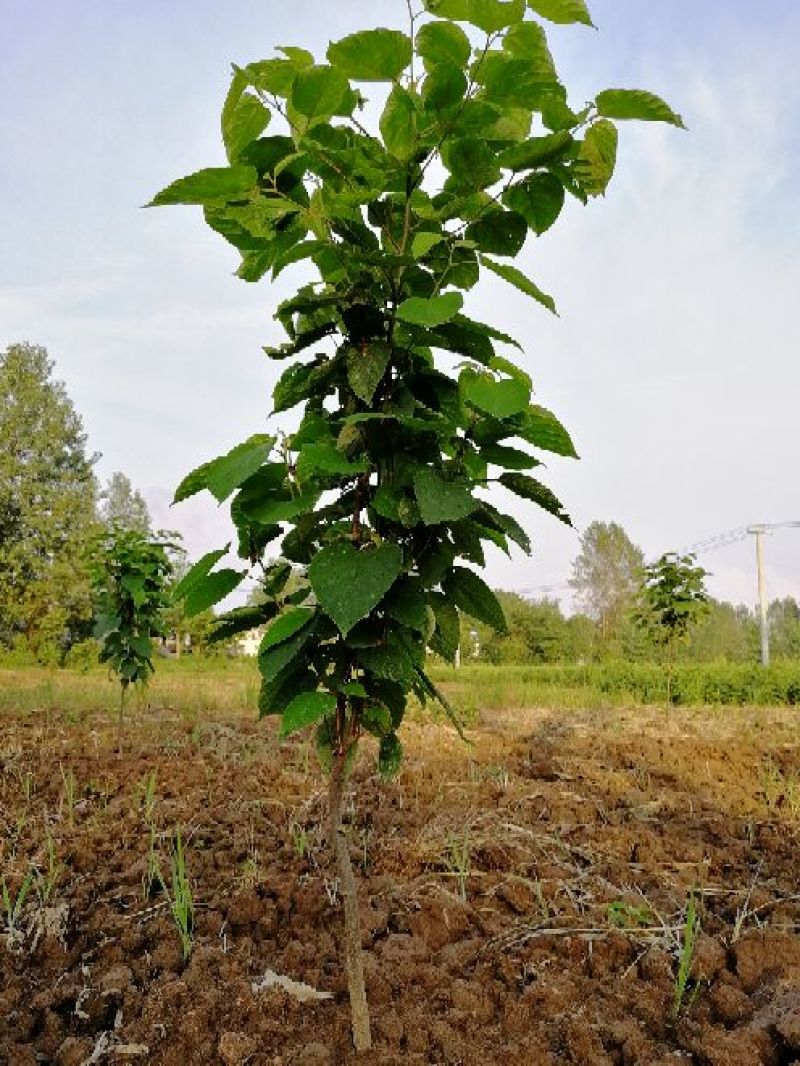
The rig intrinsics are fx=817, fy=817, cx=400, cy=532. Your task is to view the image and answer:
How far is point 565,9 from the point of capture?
4.47 ft

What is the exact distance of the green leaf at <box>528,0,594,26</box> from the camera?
136cm

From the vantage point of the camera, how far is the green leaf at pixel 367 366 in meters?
1.44

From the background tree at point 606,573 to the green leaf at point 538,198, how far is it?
40179 mm

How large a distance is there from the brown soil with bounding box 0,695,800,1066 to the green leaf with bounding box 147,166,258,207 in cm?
162

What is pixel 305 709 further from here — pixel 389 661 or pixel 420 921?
pixel 420 921

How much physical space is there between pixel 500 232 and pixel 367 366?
0.37 meters

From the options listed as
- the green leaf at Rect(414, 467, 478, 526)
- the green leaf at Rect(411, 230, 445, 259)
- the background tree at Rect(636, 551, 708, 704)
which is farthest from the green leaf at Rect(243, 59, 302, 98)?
the background tree at Rect(636, 551, 708, 704)

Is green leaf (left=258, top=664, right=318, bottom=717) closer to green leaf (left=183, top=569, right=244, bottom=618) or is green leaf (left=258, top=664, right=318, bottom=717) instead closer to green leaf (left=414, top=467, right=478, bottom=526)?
green leaf (left=183, top=569, right=244, bottom=618)

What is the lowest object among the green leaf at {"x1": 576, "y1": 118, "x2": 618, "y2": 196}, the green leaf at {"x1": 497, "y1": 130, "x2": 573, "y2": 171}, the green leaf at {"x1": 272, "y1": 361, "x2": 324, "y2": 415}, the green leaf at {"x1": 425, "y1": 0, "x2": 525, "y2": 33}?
the green leaf at {"x1": 272, "y1": 361, "x2": 324, "y2": 415}

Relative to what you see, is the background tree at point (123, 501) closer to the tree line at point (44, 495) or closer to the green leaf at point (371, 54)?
the tree line at point (44, 495)

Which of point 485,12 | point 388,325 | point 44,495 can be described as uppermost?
point 44,495

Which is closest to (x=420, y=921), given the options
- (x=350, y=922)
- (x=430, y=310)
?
(x=350, y=922)

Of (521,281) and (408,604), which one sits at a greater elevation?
(521,281)

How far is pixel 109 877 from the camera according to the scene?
109 inches
